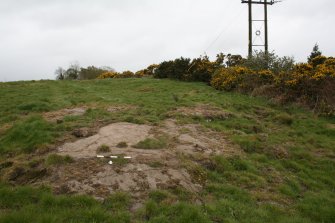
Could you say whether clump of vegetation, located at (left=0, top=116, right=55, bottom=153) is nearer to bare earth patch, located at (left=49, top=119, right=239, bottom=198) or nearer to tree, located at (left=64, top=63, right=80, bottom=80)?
bare earth patch, located at (left=49, top=119, right=239, bottom=198)

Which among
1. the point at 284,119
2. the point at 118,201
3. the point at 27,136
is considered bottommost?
the point at 118,201

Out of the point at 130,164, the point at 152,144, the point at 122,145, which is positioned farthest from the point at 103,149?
the point at 152,144

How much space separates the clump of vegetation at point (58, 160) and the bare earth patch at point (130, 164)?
0.55ft

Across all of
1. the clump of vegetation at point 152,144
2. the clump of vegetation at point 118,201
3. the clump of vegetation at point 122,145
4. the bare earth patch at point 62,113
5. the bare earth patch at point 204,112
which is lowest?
the clump of vegetation at point 118,201

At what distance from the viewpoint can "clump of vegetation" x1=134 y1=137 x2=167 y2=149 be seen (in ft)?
32.1

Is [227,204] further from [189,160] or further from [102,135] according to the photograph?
[102,135]

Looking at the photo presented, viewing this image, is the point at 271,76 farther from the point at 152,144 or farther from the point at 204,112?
the point at 152,144

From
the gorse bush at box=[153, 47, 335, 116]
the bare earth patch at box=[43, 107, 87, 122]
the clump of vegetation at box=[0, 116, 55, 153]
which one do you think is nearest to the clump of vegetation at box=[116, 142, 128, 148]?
the clump of vegetation at box=[0, 116, 55, 153]

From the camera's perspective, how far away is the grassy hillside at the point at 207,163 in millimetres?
6941

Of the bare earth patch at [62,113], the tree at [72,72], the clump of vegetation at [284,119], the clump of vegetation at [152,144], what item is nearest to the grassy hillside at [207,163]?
the clump of vegetation at [284,119]

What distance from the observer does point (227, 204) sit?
7.41 metres

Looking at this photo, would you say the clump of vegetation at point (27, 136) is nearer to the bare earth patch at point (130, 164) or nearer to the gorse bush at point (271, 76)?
the bare earth patch at point (130, 164)

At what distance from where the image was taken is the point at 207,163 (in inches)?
365

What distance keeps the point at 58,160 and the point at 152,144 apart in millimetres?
2457
